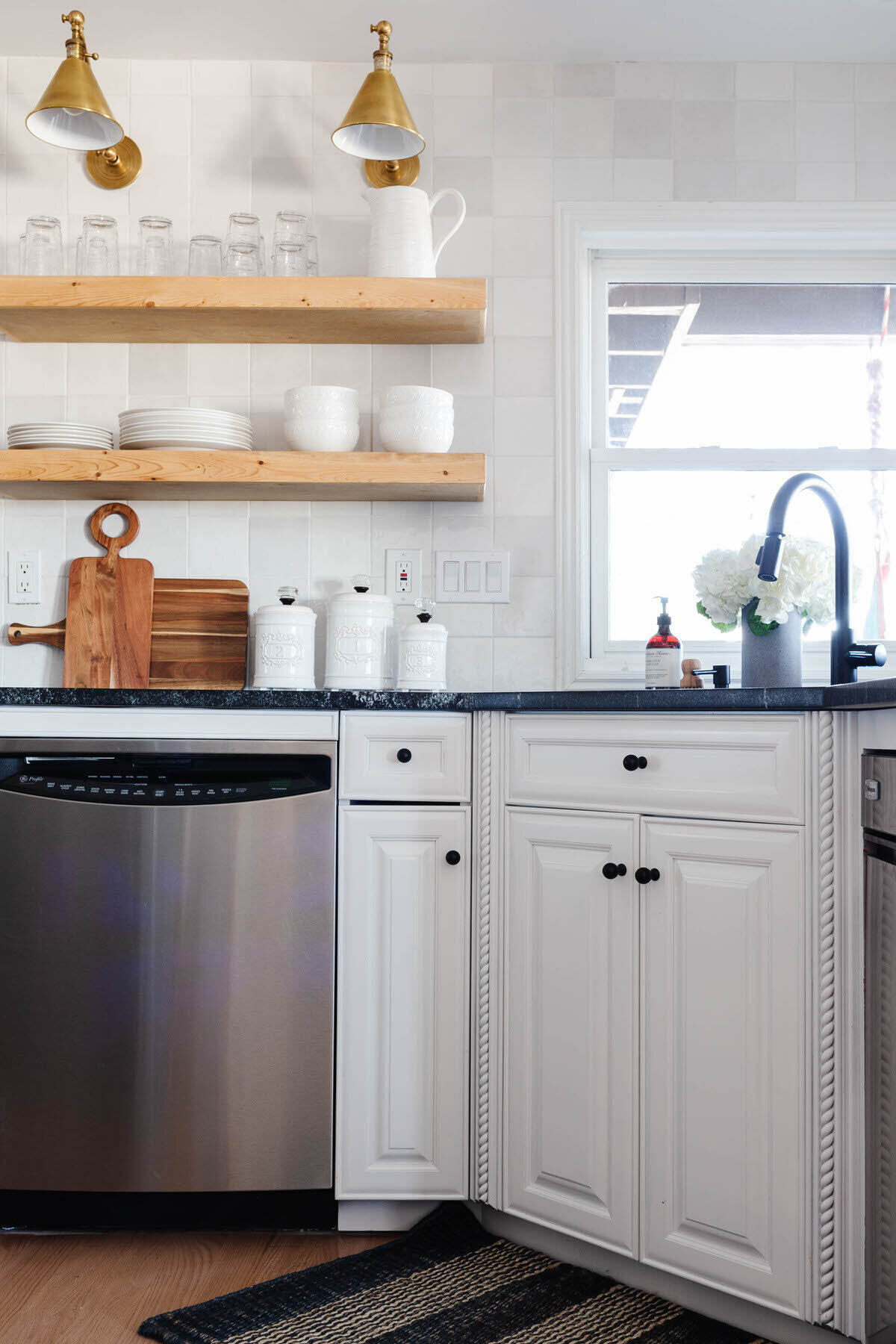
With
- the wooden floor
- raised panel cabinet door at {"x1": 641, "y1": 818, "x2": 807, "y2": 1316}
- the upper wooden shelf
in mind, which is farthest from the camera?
the upper wooden shelf

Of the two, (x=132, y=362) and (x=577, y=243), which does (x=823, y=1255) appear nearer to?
(x=577, y=243)

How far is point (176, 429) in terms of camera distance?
7.34ft

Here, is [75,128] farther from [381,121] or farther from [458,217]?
[458,217]

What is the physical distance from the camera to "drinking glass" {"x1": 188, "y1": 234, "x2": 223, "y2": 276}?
2322 mm

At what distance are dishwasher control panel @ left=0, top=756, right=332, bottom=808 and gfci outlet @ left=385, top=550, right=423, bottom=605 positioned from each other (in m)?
0.69

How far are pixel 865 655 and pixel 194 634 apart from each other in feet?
4.66

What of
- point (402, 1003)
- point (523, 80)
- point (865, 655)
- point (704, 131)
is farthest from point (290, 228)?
point (402, 1003)

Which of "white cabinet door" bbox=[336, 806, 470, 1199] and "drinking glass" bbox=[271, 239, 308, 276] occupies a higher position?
"drinking glass" bbox=[271, 239, 308, 276]

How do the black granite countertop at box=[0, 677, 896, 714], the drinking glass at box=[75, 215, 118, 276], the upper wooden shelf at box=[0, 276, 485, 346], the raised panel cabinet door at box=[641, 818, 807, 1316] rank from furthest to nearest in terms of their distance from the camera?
1. the drinking glass at box=[75, 215, 118, 276]
2. the upper wooden shelf at box=[0, 276, 485, 346]
3. the black granite countertop at box=[0, 677, 896, 714]
4. the raised panel cabinet door at box=[641, 818, 807, 1316]

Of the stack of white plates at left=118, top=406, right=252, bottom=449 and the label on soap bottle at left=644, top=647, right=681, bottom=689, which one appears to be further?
the stack of white plates at left=118, top=406, right=252, bottom=449

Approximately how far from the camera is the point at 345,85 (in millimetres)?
2445

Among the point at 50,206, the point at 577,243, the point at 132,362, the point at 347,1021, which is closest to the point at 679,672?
the point at 347,1021

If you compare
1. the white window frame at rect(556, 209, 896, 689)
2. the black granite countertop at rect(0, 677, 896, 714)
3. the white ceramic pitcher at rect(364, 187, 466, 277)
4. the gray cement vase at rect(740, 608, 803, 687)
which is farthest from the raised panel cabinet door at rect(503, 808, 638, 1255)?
the white ceramic pitcher at rect(364, 187, 466, 277)

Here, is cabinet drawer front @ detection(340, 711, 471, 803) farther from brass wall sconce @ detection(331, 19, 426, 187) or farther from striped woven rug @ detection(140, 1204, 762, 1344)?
brass wall sconce @ detection(331, 19, 426, 187)
